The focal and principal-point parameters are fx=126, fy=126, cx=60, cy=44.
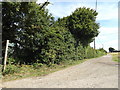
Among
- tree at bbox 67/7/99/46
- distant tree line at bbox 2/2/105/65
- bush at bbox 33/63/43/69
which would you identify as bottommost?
bush at bbox 33/63/43/69

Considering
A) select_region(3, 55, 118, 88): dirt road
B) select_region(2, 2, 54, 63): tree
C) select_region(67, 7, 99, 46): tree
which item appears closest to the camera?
select_region(3, 55, 118, 88): dirt road

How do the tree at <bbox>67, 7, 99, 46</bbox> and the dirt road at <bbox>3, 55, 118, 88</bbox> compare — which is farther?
the tree at <bbox>67, 7, 99, 46</bbox>

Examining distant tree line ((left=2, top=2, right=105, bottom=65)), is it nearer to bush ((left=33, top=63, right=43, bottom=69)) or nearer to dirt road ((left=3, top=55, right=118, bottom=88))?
bush ((left=33, top=63, right=43, bottom=69))

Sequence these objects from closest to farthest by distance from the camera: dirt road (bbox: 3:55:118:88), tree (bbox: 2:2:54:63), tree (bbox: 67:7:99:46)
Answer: dirt road (bbox: 3:55:118:88) → tree (bbox: 2:2:54:63) → tree (bbox: 67:7:99:46)

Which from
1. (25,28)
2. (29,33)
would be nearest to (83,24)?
(29,33)

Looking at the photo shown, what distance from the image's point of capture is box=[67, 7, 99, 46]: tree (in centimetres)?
1672

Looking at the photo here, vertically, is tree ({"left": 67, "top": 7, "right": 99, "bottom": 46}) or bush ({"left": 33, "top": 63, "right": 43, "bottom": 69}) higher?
tree ({"left": 67, "top": 7, "right": 99, "bottom": 46})

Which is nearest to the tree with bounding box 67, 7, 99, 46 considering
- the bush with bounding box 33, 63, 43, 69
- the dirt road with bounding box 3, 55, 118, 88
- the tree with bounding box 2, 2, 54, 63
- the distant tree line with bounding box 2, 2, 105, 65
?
the distant tree line with bounding box 2, 2, 105, 65

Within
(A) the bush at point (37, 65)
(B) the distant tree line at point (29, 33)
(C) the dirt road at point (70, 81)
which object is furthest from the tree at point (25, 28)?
(C) the dirt road at point (70, 81)

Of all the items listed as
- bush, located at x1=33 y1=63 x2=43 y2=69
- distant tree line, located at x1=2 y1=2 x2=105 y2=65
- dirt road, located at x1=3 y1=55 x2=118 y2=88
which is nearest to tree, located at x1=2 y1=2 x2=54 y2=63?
distant tree line, located at x1=2 y1=2 x2=105 y2=65

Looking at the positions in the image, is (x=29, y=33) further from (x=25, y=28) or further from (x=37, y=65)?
(x=37, y=65)

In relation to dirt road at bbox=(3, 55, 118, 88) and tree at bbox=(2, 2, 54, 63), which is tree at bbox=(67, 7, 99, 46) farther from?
dirt road at bbox=(3, 55, 118, 88)

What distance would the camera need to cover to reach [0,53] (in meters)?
6.86

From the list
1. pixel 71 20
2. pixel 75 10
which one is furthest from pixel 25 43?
pixel 75 10
